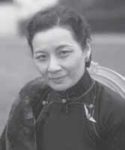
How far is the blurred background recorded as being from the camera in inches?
184

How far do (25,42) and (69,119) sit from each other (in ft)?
11.9

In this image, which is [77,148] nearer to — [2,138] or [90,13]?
[2,138]

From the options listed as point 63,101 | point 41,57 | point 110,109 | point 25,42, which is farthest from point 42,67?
point 25,42

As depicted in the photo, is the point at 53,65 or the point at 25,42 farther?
the point at 25,42

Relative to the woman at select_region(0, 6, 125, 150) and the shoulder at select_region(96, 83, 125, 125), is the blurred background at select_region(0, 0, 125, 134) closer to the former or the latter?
the woman at select_region(0, 6, 125, 150)

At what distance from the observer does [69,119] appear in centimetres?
196

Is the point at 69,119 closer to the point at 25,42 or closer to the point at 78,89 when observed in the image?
the point at 78,89

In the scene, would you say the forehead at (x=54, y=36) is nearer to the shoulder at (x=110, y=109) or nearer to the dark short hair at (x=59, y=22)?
the dark short hair at (x=59, y=22)

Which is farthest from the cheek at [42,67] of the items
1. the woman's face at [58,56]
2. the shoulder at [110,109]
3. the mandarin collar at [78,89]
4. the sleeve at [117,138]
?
the sleeve at [117,138]

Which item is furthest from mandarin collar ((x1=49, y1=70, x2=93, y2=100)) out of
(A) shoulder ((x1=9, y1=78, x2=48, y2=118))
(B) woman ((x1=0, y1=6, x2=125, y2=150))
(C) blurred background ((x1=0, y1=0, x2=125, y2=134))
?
(C) blurred background ((x1=0, y1=0, x2=125, y2=134))

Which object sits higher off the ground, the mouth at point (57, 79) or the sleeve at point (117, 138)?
the mouth at point (57, 79)

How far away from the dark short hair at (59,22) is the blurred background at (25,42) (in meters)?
2.19

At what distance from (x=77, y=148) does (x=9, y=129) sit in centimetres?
30

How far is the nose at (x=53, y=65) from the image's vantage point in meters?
1.84
